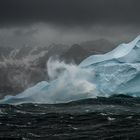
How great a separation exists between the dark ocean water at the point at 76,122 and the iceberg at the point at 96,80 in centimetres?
201

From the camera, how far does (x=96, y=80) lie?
6675 cm

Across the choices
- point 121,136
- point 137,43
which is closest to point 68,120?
point 121,136

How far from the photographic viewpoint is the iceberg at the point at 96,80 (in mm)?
64875

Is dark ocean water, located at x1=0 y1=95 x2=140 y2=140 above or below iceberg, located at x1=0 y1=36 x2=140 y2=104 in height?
below

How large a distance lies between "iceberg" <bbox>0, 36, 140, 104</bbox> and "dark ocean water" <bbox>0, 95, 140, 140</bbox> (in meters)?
2.01

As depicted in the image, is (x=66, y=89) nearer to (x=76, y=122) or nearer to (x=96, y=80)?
(x=96, y=80)

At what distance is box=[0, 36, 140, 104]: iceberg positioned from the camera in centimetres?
6488

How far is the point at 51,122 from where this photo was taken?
45.8m

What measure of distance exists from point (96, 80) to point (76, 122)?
21.3 m

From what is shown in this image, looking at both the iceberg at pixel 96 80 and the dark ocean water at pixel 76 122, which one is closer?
the dark ocean water at pixel 76 122

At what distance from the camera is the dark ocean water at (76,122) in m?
38.1

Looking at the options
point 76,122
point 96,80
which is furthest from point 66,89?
point 76,122

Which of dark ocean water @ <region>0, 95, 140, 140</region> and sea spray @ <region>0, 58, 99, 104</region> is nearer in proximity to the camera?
dark ocean water @ <region>0, 95, 140, 140</region>

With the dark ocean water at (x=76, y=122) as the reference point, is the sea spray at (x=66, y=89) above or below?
above
